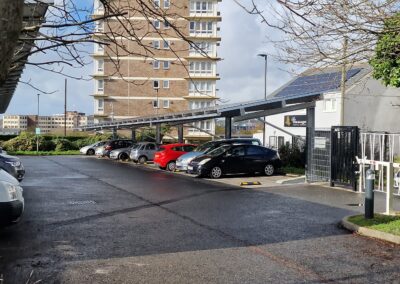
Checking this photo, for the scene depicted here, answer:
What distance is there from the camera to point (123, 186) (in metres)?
19.4

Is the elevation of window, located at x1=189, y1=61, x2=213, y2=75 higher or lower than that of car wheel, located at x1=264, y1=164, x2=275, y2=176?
higher

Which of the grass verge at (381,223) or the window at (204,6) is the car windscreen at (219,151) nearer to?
the grass verge at (381,223)

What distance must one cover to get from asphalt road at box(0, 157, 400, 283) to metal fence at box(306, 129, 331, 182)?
4.45 metres

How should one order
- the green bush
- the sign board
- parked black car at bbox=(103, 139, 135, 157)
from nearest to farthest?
the green bush < the sign board < parked black car at bbox=(103, 139, 135, 157)

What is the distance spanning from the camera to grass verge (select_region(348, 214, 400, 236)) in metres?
9.26

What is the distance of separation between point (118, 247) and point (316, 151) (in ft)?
44.4

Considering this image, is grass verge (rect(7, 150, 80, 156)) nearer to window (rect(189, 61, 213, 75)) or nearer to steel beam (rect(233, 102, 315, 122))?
window (rect(189, 61, 213, 75))

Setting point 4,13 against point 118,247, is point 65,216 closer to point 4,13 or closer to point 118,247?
point 118,247

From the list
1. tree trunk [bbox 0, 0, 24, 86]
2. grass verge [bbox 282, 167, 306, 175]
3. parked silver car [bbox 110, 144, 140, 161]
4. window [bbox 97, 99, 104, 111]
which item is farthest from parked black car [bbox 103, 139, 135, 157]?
tree trunk [bbox 0, 0, 24, 86]

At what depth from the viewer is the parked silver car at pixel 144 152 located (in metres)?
36.3

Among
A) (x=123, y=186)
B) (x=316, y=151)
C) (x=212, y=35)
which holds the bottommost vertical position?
(x=123, y=186)

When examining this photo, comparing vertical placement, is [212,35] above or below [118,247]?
above

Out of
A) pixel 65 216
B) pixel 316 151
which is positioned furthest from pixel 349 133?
pixel 65 216

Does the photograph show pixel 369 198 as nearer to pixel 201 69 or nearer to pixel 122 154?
pixel 122 154
